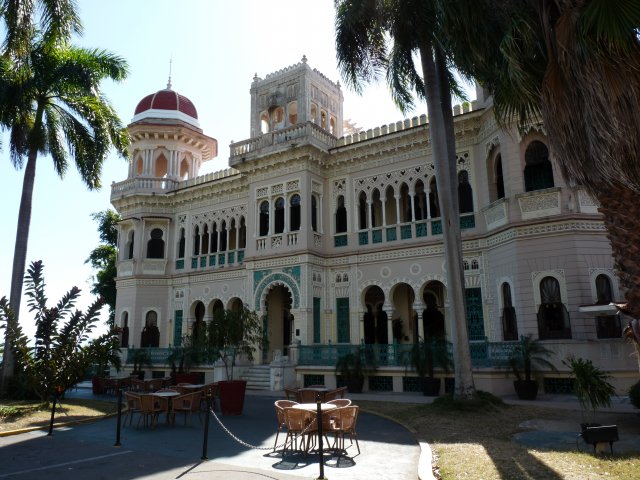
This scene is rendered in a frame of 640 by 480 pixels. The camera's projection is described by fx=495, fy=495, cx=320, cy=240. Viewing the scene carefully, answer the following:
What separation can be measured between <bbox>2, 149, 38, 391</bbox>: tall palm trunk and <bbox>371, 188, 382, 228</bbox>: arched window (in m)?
13.4

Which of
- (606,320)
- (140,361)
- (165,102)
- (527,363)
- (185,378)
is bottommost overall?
(185,378)

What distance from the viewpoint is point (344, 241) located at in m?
→ 22.3

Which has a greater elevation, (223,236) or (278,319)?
(223,236)

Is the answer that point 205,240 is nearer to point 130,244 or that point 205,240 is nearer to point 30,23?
point 130,244

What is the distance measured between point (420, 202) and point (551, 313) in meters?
7.54

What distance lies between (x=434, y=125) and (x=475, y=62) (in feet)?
10.5

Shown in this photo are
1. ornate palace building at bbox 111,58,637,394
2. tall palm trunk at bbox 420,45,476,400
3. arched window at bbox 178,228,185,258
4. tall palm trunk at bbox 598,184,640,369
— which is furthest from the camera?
arched window at bbox 178,228,185,258

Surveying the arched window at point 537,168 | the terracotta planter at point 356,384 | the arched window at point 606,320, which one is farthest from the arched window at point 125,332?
the arched window at point 606,320

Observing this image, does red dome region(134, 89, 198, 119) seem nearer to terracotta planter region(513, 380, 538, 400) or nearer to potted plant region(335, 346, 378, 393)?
potted plant region(335, 346, 378, 393)

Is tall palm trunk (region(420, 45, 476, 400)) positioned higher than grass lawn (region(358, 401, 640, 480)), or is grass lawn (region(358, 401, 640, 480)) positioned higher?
tall palm trunk (region(420, 45, 476, 400))

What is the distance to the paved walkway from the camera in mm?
7031

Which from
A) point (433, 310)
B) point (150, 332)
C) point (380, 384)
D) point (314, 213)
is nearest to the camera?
point (380, 384)

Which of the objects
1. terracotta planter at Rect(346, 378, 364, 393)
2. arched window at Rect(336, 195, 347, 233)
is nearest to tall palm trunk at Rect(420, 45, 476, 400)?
terracotta planter at Rect(346, 378, 364, 393)

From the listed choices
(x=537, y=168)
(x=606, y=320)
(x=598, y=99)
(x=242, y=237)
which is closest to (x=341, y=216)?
(x=242, y=237)
